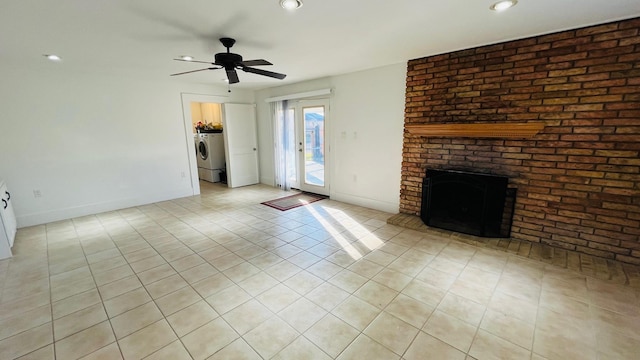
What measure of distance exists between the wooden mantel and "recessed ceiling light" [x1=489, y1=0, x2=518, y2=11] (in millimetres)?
1230

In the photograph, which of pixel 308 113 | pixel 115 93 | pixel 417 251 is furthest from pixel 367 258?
pixel 115 93

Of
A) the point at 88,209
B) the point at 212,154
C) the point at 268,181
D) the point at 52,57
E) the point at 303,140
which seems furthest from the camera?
the point at 212,154

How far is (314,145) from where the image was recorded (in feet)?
17.5

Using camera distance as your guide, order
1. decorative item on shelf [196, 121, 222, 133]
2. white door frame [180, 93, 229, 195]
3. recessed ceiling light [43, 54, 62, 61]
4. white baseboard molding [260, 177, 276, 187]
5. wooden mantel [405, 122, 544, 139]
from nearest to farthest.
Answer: wooden mantel [405, 122, 544, 139] < recessed ceiling light [43, 54, 62, 61] < white door frame [180, 93, 229, 195] < white baseboard molding [260, 177, 276, 187] < decorative item on shelf [196, 121, 222, 133]

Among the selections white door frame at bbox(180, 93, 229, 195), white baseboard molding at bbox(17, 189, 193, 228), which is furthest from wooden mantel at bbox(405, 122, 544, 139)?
white baseboard molding at bbox(17, 189, 193, 228)

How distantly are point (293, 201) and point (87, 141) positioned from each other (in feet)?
11.4

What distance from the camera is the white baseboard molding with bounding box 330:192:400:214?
4188 millimetres

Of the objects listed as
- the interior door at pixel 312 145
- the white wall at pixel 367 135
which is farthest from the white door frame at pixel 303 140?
the white wall at pixel 367 135

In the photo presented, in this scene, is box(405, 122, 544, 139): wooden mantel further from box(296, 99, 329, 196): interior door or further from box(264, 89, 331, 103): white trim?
box(296, 99, 329, 196): interior door

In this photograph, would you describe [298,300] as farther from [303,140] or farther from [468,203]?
[303,140]

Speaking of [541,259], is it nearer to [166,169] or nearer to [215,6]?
[215,6]

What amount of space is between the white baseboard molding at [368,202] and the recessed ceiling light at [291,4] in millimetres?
3036

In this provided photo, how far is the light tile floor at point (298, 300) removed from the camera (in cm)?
170

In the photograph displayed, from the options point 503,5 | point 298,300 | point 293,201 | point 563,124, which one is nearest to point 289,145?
point 293,201
